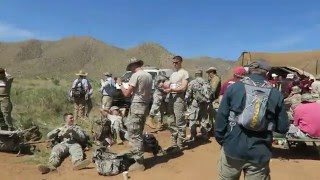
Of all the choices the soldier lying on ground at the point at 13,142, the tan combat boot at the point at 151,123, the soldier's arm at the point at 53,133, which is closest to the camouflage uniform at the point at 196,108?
the tan combat boot at the point at 151,123

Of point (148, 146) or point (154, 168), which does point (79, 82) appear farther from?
point (154, 168)

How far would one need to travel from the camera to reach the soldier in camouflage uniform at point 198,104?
385 inches

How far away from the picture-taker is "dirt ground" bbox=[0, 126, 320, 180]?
7.55 m

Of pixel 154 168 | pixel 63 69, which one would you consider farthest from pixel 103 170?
pixel 63 69

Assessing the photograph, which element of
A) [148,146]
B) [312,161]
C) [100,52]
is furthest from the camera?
[100,52]

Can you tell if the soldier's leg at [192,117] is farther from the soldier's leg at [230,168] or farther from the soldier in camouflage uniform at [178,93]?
the soldier's leg at [230,168]

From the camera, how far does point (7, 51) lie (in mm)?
85438

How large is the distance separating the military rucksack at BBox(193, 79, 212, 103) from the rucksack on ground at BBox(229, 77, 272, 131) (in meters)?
5.56

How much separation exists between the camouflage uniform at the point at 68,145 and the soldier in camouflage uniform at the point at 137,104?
1295mm

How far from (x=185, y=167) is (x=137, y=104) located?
146cm

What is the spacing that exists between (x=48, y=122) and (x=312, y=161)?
8559 mm

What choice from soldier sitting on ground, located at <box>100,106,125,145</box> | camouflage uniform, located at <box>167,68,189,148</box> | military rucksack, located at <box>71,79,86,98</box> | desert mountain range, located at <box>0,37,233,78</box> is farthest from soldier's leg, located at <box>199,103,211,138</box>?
desert mountain range, located at <box>0,37,233,78</box>

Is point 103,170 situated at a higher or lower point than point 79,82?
lower

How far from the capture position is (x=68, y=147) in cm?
891
